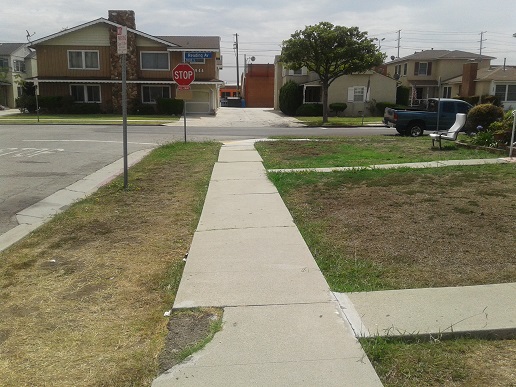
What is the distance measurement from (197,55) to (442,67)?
28.0 m

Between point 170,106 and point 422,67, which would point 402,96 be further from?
point 170,106

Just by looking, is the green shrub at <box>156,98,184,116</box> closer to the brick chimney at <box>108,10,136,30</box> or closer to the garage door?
the garage door

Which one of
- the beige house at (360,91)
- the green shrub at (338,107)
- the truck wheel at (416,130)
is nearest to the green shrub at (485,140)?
the truck wheel at (416,130)

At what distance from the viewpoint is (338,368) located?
3.16 m

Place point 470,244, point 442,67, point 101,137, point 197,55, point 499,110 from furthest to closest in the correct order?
point 442,67
point 197,55
point 101,137
point 499,110
point 470,244

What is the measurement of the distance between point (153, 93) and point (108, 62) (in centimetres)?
440

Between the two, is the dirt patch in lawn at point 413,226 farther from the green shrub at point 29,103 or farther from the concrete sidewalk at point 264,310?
the green shrub at point 29,103

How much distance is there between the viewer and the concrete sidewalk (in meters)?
3.12

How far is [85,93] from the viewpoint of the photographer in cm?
4294

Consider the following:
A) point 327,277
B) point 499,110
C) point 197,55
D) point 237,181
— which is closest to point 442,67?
point 197,55

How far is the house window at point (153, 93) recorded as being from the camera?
4328cm

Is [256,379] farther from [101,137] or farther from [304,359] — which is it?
[101,137]

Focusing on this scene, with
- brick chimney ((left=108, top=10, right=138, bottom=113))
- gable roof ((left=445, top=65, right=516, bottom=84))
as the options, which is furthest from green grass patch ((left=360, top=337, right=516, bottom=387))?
gable roof ((left=445, top=65, right=516, bottom=84))

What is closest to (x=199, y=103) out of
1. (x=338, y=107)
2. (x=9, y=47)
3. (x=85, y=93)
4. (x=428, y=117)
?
(x=85, y=93)
